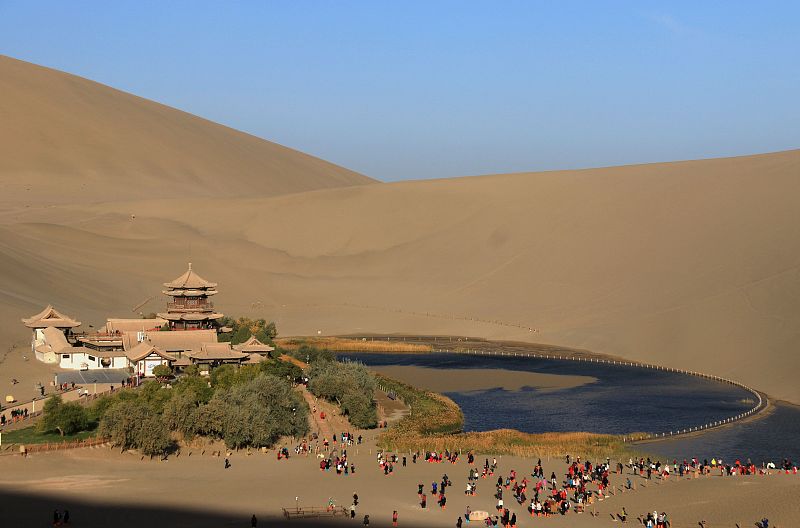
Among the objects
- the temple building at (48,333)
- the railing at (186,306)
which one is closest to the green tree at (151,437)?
the temple building at (48,333)

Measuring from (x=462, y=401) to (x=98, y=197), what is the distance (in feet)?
334

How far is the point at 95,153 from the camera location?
171375 mm

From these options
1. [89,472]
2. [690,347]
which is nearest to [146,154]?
[690,347]

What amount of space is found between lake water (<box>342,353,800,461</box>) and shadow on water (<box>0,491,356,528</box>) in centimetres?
1902

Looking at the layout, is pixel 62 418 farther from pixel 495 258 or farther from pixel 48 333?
pixel 495 258

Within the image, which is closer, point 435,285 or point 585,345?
point 585,345

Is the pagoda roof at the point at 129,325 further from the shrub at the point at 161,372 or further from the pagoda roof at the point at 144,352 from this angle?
the shrub at the point at 161,372

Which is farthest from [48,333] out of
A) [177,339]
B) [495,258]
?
[495,258]

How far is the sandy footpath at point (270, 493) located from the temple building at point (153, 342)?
16.6 metres

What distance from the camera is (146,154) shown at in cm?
17825

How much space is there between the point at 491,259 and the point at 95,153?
79.5 metres

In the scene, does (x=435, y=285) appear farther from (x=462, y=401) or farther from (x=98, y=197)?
(x=98, y=197)

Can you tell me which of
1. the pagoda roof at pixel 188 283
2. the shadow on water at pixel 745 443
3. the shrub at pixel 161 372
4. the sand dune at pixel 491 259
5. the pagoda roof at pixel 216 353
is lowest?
the shadow on water at pixel 745 443

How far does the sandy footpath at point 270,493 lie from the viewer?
117ft
